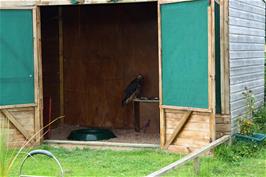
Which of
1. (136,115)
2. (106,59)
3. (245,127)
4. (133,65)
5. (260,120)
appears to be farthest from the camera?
(106,59)

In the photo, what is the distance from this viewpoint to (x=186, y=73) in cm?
760

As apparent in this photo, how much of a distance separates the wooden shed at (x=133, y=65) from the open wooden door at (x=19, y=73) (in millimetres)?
17

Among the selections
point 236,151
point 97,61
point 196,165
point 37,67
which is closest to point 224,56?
point 236,151

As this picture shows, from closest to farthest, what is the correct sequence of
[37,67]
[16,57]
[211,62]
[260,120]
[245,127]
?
[211,62] → [245,127] → [16,57] → [37,67] → [260,120]

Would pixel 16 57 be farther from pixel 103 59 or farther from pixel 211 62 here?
pixel 211 62

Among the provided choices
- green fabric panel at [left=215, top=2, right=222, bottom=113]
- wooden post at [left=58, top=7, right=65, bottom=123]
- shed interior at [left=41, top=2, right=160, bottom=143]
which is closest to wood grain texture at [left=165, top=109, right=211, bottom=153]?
green fabric panel at [left=215, top=2, right=222, bottom=113]

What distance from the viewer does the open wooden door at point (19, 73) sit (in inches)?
327

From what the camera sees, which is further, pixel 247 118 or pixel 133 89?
pixel 133 89

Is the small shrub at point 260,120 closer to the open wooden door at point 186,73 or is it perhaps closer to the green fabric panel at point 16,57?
the open wooden door at point 186,73

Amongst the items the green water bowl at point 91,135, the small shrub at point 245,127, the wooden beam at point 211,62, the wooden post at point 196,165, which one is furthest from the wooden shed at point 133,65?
the wooden post at point 196,165

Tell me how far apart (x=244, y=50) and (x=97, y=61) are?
343cm

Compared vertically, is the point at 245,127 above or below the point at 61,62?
below

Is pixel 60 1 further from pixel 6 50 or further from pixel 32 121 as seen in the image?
pixel 32 121

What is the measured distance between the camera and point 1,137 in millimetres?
4121
